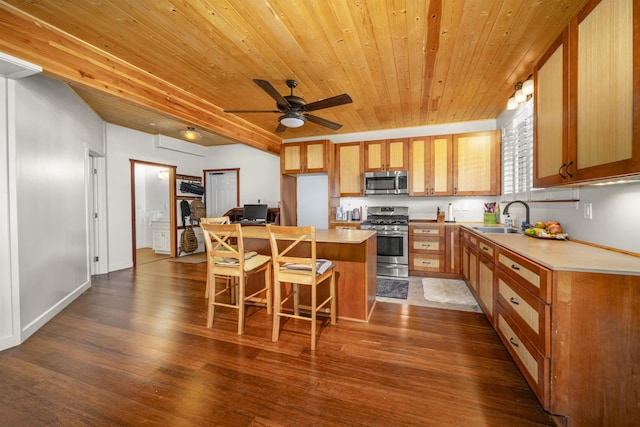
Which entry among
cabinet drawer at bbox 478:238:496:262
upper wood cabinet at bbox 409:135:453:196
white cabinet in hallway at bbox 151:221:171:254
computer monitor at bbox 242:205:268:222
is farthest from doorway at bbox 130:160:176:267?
cabinet drawer at bbox 478:238:496:262

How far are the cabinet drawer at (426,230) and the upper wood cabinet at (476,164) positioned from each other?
2.44 feet

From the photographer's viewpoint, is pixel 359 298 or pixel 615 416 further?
pixel 359 298

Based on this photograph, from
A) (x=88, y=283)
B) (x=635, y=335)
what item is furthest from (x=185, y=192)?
(x=635, y=335)

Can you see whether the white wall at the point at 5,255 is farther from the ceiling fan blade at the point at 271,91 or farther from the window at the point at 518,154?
the window at the point at 518,154

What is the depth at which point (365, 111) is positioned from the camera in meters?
4.10

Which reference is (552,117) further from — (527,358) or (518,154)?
(518,154)

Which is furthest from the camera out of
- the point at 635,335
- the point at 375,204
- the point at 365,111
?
the point at 375,204

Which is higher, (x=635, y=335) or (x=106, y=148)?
(x=106, y=148)

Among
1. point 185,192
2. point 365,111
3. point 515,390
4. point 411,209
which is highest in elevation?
point 365,111

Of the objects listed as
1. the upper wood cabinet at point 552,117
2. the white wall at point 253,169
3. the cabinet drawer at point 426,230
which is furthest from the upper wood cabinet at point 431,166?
the white wall at point 253,169

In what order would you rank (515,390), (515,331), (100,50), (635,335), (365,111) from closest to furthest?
(635,335)
(515,390)
(515,331)
(100,50)
(365,111)

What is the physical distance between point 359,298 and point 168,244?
17.9ft

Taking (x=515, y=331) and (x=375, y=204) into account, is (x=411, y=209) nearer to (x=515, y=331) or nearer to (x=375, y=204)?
(x=375, y=204)

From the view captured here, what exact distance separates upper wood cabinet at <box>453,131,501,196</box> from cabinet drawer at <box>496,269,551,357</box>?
2.62m
